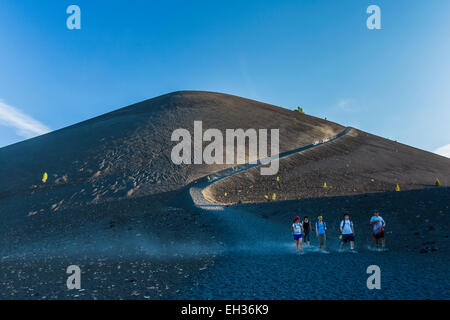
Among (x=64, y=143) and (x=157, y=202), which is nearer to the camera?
(x=157, y=202)

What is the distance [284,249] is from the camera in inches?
545

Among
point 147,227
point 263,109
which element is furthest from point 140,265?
point 263,109

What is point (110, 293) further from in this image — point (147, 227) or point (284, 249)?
point (147, 227)

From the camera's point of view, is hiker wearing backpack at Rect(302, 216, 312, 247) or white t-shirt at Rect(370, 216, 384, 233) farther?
hiker wearing backpack at Rect(302, 216, 312, 247)

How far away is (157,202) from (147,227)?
806 cm

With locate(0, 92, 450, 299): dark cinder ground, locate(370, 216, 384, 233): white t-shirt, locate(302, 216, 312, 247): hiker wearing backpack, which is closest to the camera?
locate(0, 92, 450, 299): dark cinder ground

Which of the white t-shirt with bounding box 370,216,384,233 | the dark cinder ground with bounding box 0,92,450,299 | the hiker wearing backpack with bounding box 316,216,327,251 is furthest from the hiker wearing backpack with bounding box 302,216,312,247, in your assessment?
the white t-shirt with bounding box 370,216,384,233

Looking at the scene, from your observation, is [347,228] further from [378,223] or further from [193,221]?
[193,221]

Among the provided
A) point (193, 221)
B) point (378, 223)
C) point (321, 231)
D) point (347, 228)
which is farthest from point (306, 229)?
point (193, 221)

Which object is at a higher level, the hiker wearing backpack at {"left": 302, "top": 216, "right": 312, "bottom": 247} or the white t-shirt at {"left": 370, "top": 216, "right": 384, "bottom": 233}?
the white t-shirt at {"left": 370, "top": 216, "right": 384, "bottom": 233}

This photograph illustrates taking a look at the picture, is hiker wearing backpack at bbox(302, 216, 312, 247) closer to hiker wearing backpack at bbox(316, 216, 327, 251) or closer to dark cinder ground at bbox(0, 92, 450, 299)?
dark cinder ground at bbox(0, 92, 450, 299)

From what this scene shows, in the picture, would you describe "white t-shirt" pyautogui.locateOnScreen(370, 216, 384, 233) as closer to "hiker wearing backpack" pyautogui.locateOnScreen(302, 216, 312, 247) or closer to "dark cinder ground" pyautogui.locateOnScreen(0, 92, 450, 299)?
"dark cinder ground" pyautogui.locateOnScreen(0, 92, 450, 299)

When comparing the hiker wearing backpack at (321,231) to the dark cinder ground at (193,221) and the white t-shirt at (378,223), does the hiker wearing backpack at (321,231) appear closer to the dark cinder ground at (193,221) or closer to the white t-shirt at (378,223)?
the dark cinder ground at (193,221)

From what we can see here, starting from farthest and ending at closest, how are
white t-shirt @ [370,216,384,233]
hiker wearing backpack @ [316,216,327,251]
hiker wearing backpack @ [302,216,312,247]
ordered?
hiker wearing backpack @ [302,216,312,247] < hiker wearing backpack @ [316,216,327,251] < white t-shirt @ [370,216,384,233]
